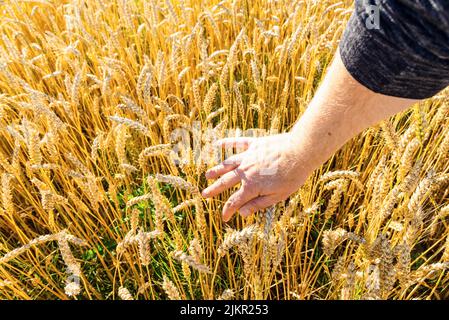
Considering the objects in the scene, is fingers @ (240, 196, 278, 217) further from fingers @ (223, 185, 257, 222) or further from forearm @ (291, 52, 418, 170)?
forearm @ (291, 52, 418, 170)

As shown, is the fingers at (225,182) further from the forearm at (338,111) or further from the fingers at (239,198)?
the forearm at (338,111)

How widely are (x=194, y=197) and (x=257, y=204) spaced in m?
0.16

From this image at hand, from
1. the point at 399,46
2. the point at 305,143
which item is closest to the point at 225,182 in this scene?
the point at 305,143

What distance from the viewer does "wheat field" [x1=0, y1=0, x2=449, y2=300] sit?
87 cm

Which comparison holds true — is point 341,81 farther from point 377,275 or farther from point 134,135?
point 134,135

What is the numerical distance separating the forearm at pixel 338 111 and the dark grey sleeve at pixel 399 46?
26 millimetres

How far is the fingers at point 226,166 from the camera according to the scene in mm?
962

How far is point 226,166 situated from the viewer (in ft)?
3.21

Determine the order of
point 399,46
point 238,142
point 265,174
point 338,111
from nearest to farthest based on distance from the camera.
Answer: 1. point 399,46
2. point 338,111
3. point 265,174
4. point 238,142

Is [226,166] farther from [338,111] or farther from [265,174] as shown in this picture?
[338,111]

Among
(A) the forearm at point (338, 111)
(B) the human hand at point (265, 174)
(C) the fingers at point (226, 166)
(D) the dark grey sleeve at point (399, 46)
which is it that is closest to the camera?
(D) the dark grey sleeve at point (399, 46)

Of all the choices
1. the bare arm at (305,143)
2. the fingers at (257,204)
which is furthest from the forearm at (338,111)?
the fingers at (257,204)

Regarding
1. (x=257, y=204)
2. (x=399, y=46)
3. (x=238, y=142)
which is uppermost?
(x=399, y=46)
